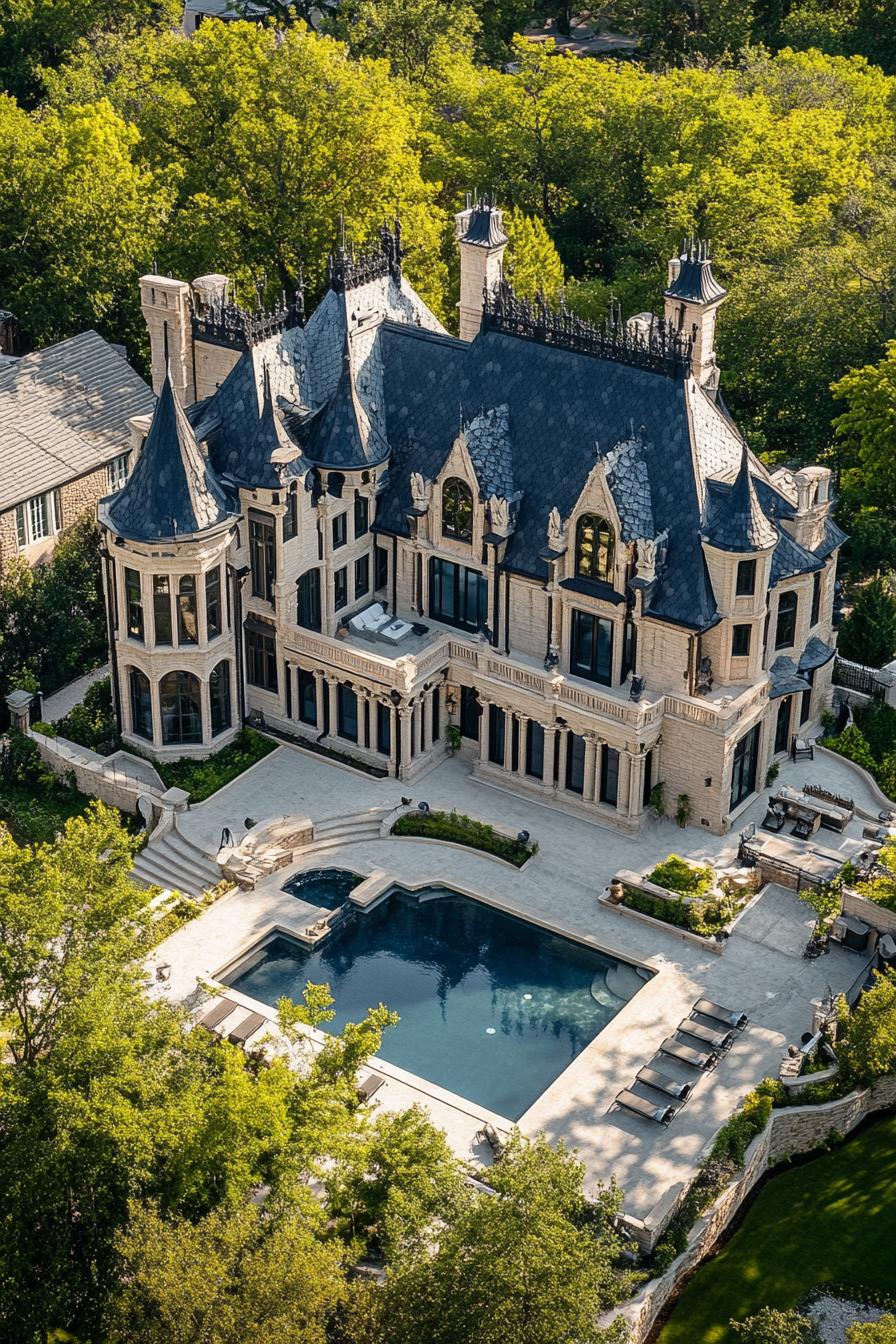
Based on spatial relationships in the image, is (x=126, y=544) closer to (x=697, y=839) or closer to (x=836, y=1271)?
(x=697, y=839)

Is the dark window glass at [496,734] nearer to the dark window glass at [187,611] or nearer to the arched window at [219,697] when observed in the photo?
the arched window at [219,697]

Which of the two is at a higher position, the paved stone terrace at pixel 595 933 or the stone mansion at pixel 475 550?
the stone mansion at pixel 475 550

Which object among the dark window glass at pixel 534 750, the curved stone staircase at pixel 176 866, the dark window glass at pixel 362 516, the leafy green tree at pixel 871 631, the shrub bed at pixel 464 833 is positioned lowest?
the curved stone staircase at pixel 176 866

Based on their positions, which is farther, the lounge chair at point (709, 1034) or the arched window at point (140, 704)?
the arched window at point (140, 704)

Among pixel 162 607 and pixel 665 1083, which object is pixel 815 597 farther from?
pixel 162 607

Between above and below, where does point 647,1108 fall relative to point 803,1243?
above

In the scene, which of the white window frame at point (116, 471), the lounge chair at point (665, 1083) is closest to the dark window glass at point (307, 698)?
the white window frame at point (116, 471)

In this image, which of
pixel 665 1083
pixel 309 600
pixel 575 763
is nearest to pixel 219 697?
pixel 309 600
